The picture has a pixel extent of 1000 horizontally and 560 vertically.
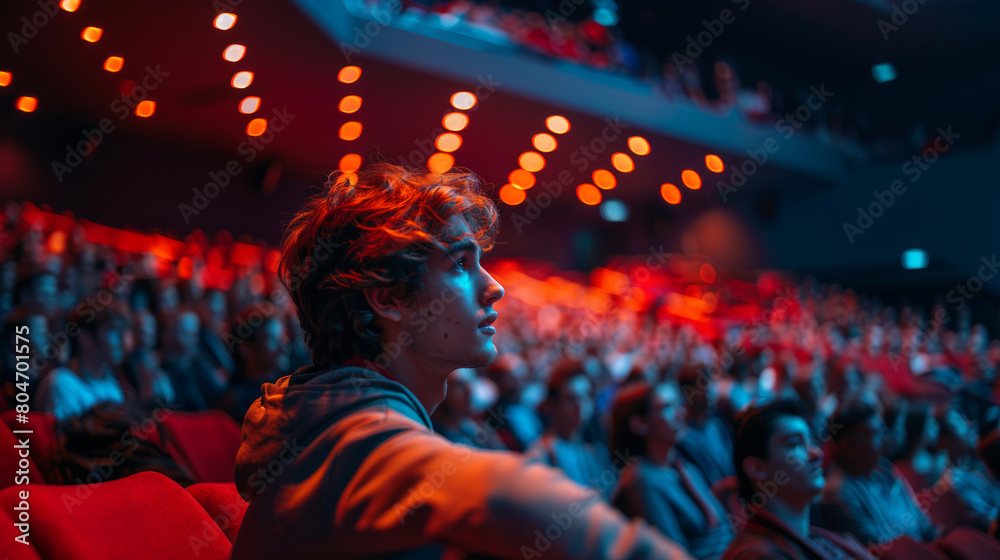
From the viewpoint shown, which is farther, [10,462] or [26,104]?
[26,104]

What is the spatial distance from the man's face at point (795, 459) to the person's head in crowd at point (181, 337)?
259 centimetres

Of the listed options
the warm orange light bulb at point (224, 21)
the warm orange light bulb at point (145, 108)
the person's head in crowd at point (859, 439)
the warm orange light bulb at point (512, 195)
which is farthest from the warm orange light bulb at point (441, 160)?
Answer: the person's head in crowd at point (859, 439)

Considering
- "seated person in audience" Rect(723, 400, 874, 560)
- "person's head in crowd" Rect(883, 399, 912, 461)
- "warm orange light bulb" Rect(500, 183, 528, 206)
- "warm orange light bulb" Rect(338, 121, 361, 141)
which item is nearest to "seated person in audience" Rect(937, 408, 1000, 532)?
"person's head in crowd" Rect(883, 399, 912, 461)

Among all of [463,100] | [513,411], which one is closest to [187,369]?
[513,411]

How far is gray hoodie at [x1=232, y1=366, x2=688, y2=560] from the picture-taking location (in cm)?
43

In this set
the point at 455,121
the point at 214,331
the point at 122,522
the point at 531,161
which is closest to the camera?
the point at 122,522

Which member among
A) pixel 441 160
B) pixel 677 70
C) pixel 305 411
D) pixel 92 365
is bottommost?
pixel 441 160

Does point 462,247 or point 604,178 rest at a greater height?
point 462,247

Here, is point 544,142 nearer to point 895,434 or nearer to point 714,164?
point 714,164

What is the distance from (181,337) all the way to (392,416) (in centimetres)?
297

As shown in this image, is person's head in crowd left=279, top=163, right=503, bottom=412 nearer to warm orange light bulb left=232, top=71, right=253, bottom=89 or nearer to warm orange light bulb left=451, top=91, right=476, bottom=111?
warm orange light bulb left=232, top=71, right=253, bottom=89

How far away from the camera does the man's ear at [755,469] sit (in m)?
1.62

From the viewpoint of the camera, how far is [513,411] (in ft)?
12.1

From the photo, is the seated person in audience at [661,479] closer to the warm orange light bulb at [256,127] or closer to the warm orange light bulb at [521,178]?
the warm orange light bulb at [256,127]
